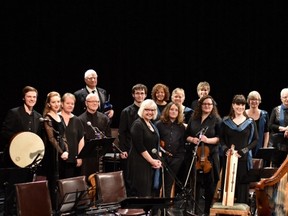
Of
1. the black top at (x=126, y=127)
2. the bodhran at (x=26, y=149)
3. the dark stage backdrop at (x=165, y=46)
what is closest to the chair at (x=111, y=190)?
the bodhran at (x=26, y=149)

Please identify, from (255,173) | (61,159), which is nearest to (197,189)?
(255,173)

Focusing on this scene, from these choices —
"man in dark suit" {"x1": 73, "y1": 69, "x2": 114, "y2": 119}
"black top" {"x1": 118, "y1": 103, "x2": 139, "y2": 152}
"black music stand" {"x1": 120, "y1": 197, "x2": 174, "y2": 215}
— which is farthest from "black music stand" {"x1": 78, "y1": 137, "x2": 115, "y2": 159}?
"black music stand" {"x1": 120, "y1": 197, "x2": 174, "y2": 215}

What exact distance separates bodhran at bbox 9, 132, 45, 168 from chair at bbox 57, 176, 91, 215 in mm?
823

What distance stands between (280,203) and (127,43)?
6.10 metres

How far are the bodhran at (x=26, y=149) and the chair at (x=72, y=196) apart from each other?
0.82 metres

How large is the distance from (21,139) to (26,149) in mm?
123

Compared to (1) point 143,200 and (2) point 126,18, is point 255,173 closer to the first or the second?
(1) point 143,200

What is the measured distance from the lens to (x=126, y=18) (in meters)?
9.95

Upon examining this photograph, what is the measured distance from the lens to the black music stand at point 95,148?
20.7 feet

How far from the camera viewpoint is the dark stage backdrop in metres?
9.59

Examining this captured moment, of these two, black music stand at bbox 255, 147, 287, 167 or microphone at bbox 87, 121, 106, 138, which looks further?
microphone at bbox 87, 121, 106, 138

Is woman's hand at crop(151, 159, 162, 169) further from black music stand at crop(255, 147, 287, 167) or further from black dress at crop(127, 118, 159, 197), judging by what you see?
black music stand at crop(255, 147, 287, 167)

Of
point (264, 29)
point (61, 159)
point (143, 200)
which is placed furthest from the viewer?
point (264, 29)

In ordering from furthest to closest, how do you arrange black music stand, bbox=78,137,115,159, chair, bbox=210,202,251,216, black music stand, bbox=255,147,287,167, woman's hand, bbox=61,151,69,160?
black music stand, bbox=255,147,287,167 → woman's hand, bbox=61,151,69,160 → black music stand, bbox=78,137,115,159 → chair, bbox=210,202,251,216
